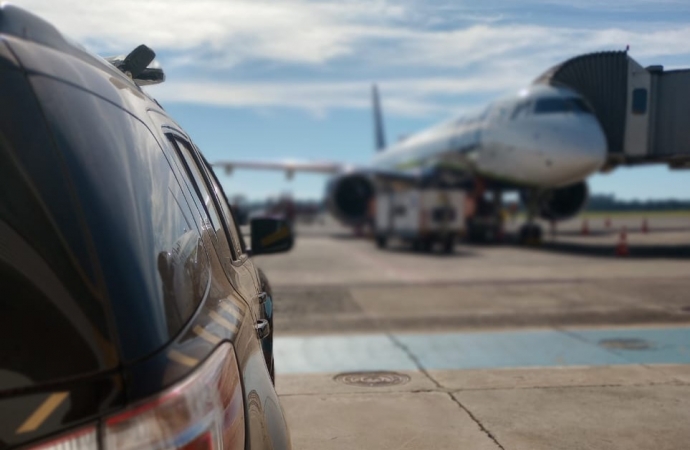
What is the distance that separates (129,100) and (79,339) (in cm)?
76

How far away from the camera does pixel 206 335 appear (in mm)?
1754

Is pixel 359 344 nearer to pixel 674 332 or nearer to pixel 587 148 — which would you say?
pixel 674 332

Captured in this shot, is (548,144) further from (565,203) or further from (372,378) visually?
(372,378)

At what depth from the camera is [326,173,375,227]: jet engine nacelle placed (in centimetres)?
2923

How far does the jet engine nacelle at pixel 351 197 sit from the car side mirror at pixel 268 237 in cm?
2475

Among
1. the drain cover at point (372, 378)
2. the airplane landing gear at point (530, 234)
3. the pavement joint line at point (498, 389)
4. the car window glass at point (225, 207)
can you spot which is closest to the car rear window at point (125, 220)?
the car window glass at point (225, 207)

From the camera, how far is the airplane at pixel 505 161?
60.8ft

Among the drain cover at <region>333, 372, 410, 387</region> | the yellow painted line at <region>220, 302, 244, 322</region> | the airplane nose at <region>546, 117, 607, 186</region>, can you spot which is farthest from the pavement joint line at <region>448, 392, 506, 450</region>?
the airplane nose at <region>546, 117, 607, 186</region>

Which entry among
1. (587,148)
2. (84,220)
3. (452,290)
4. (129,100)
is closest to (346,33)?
(129,100)

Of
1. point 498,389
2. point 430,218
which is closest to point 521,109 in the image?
point 430,218

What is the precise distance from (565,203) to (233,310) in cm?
2456

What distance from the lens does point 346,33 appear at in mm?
5340

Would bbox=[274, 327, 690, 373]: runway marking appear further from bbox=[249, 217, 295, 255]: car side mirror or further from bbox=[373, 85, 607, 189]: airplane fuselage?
bbox=[373, 85, 607, 189]: airplane fuselage

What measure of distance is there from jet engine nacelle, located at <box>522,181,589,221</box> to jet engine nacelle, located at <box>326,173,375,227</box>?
22.3 ft
